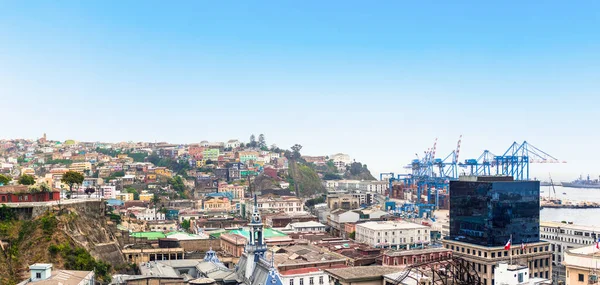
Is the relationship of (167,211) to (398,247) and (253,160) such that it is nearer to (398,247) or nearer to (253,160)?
(398,247)

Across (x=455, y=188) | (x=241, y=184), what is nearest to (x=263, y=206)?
(x=241, y=184)

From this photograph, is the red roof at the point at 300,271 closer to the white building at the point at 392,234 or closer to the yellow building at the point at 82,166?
the white building at the point at 392,234

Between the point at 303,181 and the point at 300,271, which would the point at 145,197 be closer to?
the point at 303,181

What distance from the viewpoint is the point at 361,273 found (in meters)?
43.0

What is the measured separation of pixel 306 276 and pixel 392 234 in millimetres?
29142

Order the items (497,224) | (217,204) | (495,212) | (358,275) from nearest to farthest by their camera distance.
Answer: (358,275)
(497,224)
(495,212)
(217,204)

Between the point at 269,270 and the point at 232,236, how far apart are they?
26.8 metres

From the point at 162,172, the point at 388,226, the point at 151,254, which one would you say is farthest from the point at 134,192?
the point at 388,226

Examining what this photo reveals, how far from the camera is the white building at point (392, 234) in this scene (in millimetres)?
70625

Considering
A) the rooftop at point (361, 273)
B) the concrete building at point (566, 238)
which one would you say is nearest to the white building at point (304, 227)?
the concrete building at point (566, 238)

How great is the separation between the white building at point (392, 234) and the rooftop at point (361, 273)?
25362 millimetres

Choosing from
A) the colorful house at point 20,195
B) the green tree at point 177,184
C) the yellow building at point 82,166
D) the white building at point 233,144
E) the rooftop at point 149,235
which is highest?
the white building at point 233,144

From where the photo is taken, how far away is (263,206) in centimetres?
9869

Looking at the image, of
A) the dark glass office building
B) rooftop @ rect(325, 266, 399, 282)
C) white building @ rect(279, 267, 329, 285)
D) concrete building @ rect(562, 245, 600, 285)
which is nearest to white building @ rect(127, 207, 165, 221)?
the dark glass office building
